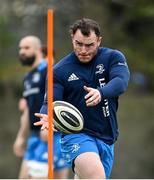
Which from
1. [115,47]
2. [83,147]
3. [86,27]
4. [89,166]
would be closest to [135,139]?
[115,47]

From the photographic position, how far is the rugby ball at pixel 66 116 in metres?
7.75

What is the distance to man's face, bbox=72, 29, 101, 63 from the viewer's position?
313 inches

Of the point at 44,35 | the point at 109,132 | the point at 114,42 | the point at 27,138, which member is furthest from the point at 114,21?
the point at 109,132

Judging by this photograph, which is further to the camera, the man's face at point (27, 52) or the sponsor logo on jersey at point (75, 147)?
the man's face at point (27, 52)

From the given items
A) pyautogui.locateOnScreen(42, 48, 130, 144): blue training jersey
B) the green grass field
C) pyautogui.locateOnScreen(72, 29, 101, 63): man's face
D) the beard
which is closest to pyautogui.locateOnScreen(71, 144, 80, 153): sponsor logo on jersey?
pyautogui.locateOnScreen(42, 48, 130, 144): blue training jersey

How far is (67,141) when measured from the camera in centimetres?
812

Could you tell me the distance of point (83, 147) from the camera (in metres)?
7.96

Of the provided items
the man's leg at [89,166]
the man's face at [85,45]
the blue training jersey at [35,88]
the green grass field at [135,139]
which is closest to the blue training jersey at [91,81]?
the man's face at [85,45]

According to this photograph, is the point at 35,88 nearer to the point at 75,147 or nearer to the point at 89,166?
the point at 75,147

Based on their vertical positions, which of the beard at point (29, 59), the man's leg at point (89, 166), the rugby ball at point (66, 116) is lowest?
the man's leg at point (89, 166)

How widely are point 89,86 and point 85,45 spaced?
0.41 metres

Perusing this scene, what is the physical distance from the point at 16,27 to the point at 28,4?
139 cm

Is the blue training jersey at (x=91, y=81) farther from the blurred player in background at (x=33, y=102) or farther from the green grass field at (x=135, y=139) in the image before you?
the green grass field at (x=135, y=139)

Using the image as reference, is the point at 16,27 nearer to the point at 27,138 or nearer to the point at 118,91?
the point at 27,138
